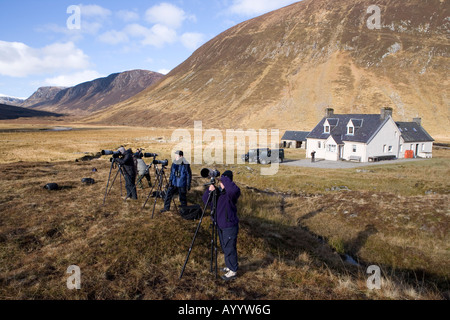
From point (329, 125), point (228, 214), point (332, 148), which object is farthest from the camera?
point (329, 125)

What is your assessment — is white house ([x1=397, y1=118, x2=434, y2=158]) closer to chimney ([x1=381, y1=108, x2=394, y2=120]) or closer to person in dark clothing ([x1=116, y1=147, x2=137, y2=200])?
chimney ([x1=381, y1=108, x2=394, y2=120])

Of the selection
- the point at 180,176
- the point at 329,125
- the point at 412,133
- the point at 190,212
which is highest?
the point at 329,125

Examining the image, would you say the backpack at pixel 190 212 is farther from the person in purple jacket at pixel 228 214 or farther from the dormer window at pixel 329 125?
the dormer window at pixel 329 125

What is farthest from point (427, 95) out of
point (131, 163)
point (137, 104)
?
point (137, 104)

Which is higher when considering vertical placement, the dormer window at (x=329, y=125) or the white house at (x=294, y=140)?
the dormer window at (x=329, y=125)

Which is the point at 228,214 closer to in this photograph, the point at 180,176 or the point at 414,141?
the point at 180,176

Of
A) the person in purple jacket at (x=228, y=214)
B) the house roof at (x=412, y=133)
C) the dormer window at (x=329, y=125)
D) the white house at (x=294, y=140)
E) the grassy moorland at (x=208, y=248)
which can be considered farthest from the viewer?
the white house at (x=294, y=140)

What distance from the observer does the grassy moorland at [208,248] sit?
6.85m

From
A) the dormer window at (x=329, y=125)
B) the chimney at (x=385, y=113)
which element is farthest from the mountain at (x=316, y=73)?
the chimney at (x=385, y=113)

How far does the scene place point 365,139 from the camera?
129 feet

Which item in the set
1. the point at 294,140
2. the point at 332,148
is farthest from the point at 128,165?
the point at 294,140

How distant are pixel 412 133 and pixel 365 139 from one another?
39.6ft

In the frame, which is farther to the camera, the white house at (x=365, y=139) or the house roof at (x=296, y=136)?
the house roof at (x=296, y=136)

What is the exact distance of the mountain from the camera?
11088 cm
